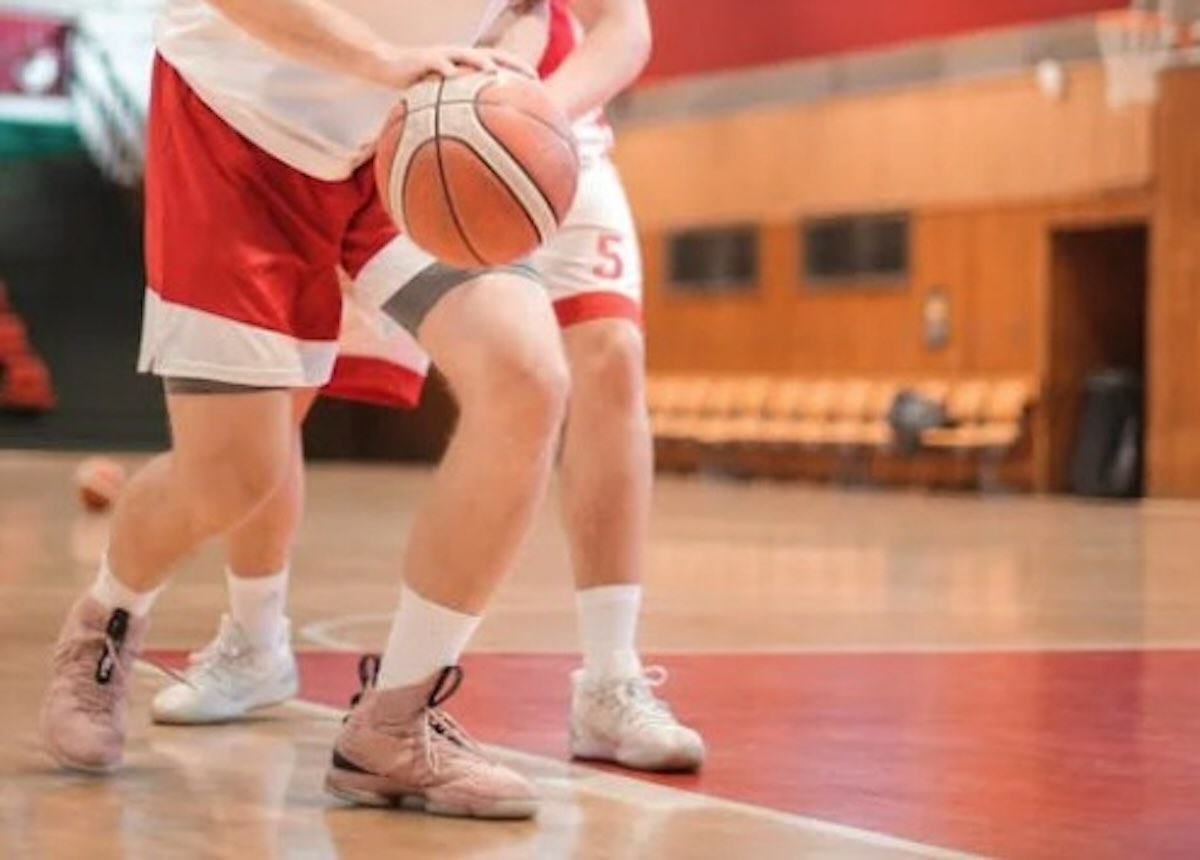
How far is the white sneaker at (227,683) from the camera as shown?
15.7ft

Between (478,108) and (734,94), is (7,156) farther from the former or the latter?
(478,108)

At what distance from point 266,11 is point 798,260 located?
813 inches

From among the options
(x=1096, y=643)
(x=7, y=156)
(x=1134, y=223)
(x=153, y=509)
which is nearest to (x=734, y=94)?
(x=1134, y=223)

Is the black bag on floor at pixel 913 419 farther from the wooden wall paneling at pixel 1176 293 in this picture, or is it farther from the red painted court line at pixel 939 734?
the red painted court line at pixel 939 734

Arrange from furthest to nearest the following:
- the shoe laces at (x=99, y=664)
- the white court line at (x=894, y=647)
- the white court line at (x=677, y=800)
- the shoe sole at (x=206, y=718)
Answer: the white court line at (x=894, y=647), the shoe sole at (x=206, y=718), the shoe laces at (x=99, y=664), the white court line at (x=677, y=800)

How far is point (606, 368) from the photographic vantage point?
4.38 metres

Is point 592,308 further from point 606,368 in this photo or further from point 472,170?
point 472,170

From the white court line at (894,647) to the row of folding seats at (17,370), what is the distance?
71.3ft

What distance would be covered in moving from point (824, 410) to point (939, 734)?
1857 centimetres

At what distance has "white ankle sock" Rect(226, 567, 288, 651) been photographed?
488cm

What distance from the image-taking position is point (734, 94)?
81.1 feet

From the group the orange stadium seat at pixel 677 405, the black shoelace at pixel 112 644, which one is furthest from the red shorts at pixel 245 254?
the orange stadium seat at pixel 677 405

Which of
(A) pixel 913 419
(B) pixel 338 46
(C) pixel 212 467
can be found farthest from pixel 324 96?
(A) pixel 913 419

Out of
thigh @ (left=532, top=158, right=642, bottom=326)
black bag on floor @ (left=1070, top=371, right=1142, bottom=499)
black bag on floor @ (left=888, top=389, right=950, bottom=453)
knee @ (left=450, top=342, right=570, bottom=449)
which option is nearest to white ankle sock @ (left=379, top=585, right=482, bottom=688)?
knee @ (left=450, top=342, right=570, bottom=449)
